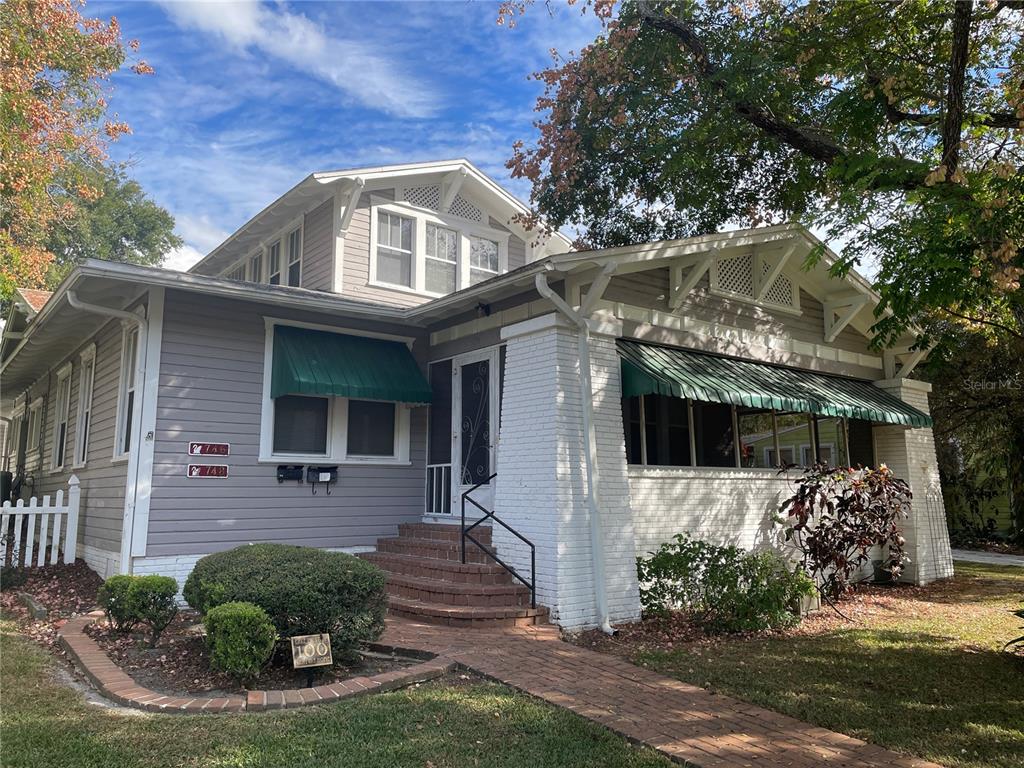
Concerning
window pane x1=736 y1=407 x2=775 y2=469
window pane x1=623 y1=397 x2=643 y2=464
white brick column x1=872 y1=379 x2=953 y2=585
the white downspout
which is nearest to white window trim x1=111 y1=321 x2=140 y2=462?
the white downspout

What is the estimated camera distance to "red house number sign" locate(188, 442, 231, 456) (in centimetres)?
870

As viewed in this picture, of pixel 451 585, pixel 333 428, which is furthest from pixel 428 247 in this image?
pixel 451 585

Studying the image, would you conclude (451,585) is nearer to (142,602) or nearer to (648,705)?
(142,602)

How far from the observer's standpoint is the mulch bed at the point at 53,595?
7.35 m

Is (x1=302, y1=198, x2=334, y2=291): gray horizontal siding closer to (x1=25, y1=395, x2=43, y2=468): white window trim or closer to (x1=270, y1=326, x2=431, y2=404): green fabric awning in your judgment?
(x1=270, y1=326, x2=431, y2=404): green fabric awning

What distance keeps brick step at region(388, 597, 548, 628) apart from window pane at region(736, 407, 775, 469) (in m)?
4.78

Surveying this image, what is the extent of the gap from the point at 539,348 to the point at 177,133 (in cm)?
828

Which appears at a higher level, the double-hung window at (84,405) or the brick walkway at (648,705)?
the double-hung window at (84,405)

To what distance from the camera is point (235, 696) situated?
204 inches

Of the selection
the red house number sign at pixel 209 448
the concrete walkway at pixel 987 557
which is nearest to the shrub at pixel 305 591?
the red house number sign at pixel 209 448

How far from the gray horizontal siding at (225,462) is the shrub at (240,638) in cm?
359

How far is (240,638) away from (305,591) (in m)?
0.61

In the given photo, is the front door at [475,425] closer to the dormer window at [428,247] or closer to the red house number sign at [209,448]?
the dormer window at [428,247]

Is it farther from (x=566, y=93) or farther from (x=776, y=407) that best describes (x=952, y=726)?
(x=566, y=93)
